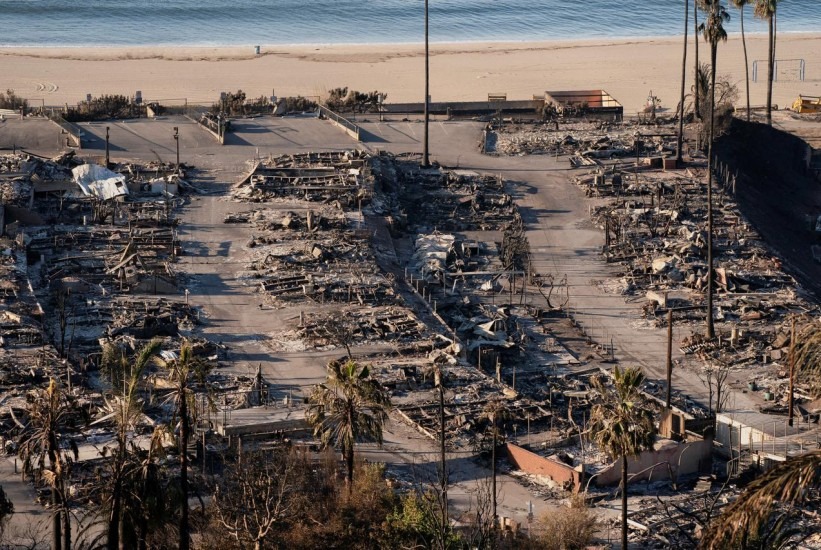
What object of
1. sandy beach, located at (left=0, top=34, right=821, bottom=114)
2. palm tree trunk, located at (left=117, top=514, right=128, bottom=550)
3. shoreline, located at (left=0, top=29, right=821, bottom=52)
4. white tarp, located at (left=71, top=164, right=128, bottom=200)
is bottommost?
palm tree trunk, located at (left=117, top=514, right=128, bottom=550)

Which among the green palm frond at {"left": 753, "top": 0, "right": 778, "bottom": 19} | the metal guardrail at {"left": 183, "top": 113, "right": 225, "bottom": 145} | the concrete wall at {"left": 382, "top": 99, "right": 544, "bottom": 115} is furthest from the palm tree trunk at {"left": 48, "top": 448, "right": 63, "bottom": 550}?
the green palm frond at {"left": 753, "top": 0, "right": 778, "bottom": 19}

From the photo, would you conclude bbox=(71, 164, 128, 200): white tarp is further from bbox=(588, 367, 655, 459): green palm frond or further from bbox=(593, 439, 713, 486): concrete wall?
bbox=(588, 367, 655, 459): green palm frond

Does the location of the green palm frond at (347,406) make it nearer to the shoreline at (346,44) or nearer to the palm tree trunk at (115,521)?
the palm tree trunk at (115,521)

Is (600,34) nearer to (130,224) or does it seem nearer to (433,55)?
(433,55)

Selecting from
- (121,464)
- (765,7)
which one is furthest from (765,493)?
(765,7)

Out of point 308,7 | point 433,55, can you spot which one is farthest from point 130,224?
point 308,7

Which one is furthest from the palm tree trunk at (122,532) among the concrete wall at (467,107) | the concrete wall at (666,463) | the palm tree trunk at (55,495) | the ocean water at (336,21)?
the ocean water at (336,21)
